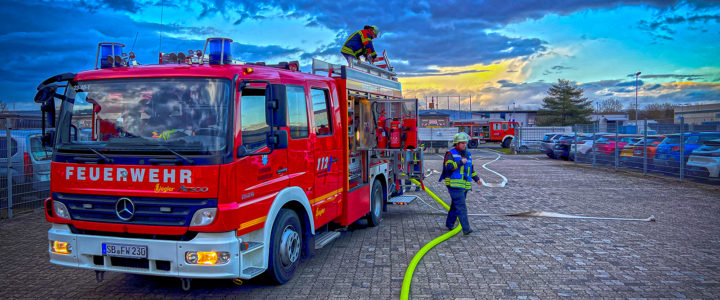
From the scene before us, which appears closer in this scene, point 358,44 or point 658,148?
point 358,44

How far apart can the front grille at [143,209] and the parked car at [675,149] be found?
14.2 meters

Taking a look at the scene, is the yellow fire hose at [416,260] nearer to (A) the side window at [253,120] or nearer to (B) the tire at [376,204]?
(B) the tire at [376,204]

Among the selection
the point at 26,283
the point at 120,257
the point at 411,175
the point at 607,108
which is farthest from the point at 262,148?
the point at 607,108

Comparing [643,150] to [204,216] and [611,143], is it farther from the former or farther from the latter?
[204,216]

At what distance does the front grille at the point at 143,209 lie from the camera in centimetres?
431

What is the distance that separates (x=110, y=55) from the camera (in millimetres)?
5227

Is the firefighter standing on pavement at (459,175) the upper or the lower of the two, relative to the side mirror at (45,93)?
lower

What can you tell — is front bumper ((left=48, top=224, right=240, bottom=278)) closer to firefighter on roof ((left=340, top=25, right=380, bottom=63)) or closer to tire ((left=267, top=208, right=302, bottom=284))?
tire ((left=267, top=208, right=302, bottom=284))

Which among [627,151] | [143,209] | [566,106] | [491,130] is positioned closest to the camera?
[143,209]

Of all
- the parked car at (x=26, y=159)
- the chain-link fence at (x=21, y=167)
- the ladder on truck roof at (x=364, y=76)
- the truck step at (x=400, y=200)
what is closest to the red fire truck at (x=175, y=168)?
the ladder on truck roof at (x=364, y=76)

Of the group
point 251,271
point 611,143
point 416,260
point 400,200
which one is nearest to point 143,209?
point 251,271

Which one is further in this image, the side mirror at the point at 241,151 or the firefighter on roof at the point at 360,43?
the firefighter on roof at the point at 360,43

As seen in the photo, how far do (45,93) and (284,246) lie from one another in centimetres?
283

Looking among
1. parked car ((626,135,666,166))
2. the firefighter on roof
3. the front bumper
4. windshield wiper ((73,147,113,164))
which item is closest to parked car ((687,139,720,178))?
parked car ((626,135,666,166))
